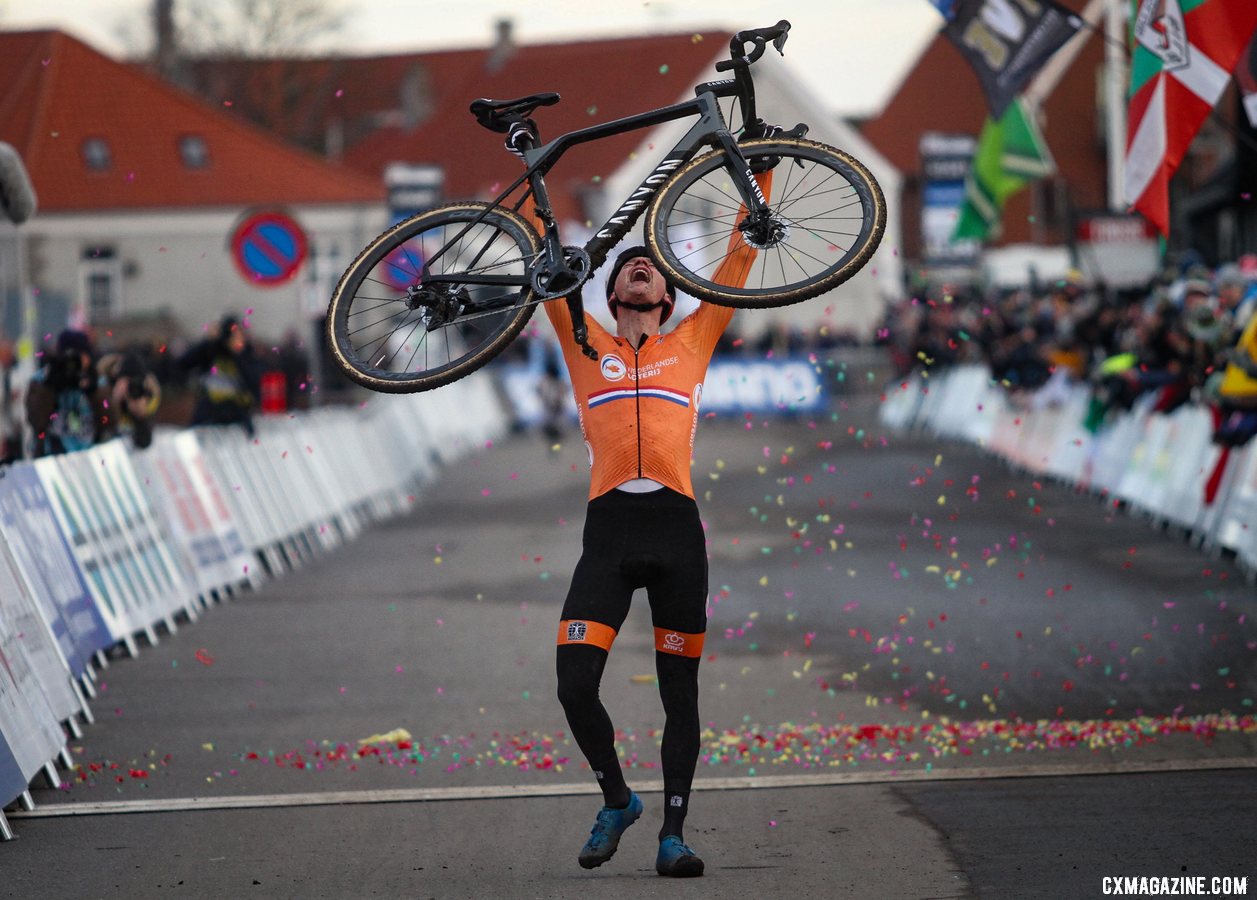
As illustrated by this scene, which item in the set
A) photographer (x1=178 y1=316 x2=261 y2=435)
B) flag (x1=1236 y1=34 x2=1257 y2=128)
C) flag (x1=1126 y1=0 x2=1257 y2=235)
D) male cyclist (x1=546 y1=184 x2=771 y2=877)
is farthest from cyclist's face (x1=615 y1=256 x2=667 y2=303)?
photographer (x1=178 y1=316 x2=261 y2=435)

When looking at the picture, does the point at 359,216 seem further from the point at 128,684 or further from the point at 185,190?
the point at 128,684

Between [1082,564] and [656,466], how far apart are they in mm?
9407

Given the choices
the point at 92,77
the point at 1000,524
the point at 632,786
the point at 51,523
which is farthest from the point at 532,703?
the point at 92,77

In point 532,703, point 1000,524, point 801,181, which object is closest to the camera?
point 801,181

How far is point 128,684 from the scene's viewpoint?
11336 millimetres

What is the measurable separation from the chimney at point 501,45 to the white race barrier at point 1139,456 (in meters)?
65.4

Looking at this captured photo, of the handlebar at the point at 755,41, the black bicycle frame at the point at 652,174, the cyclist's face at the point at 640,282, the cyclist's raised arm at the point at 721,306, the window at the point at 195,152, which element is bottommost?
the cyclist's raised arm at the point at 721,306

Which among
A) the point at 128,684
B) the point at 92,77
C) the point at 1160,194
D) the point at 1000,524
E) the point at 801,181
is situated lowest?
the point at 1000,524

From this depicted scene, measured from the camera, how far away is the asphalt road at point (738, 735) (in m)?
6.73

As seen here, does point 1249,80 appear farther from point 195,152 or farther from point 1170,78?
point 195,152

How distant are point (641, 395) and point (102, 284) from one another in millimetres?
59936

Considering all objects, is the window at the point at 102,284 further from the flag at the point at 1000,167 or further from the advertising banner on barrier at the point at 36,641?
the advertising banner on barrier at the point at 36,641

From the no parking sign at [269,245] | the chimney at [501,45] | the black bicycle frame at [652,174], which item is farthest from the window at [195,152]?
the black bicycle frame at [652,174]

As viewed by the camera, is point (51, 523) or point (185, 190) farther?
point (185, 190)
